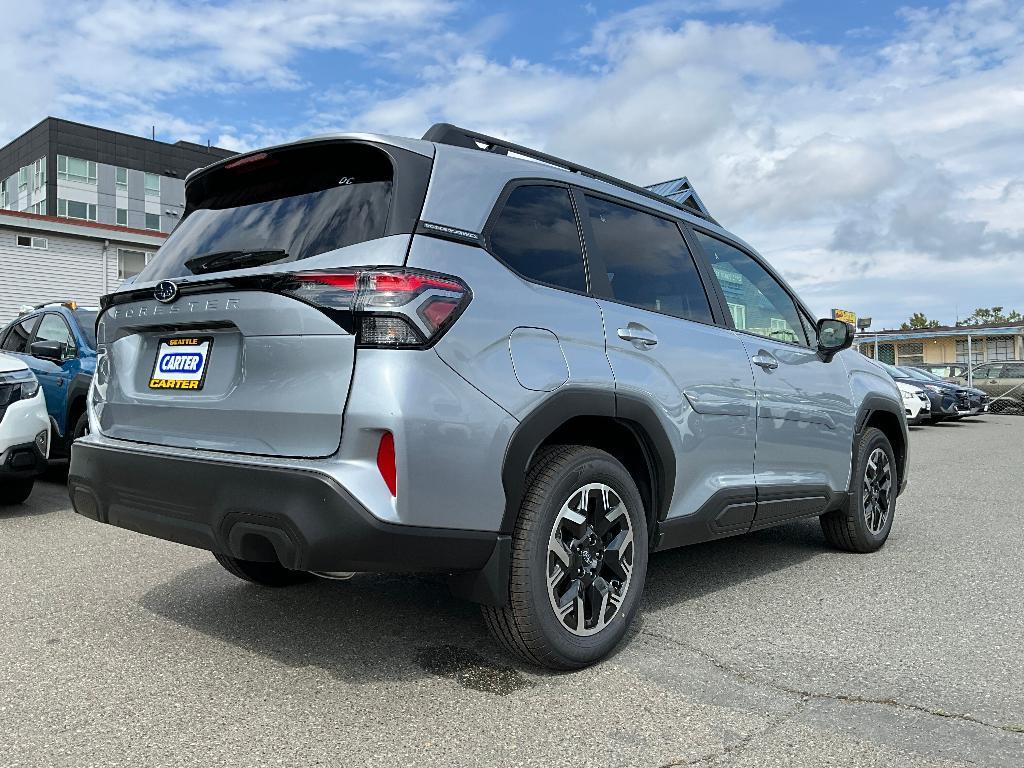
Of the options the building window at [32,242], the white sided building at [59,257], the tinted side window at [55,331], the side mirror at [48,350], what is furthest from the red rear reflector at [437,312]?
the building window at [32,242]

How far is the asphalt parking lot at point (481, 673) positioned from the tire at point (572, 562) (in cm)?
14

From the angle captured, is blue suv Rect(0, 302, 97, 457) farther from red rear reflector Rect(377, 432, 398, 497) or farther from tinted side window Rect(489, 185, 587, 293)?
red rear reflector Rect(377, 432, 398, 497)

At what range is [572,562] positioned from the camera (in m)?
3.17

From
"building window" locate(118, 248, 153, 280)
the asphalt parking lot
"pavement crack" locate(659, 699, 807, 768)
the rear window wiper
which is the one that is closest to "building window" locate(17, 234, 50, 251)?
"building window" locate(118, 248, 153, 280)

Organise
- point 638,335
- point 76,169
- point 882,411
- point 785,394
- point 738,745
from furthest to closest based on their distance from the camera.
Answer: point 76,169 → point 882,411 → point 785,394 → point 638,335 → point 738,745

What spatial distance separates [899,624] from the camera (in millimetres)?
3895

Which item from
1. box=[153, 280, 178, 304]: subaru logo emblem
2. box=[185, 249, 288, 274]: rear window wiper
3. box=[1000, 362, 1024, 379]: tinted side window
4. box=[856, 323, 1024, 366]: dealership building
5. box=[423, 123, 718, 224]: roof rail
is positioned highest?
box=[856, 323, 1024, 366]: dealership building

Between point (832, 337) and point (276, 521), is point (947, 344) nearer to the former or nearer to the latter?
point (832, 337)

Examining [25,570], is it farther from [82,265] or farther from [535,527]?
[82,265]

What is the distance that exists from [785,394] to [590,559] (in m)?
1.78

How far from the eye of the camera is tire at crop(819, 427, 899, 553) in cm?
522

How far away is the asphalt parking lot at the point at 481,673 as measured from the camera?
2.60 metres

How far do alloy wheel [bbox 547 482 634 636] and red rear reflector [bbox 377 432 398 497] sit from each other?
26.4 inches

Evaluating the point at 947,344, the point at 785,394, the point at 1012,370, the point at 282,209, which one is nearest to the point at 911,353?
the point at 947,344
